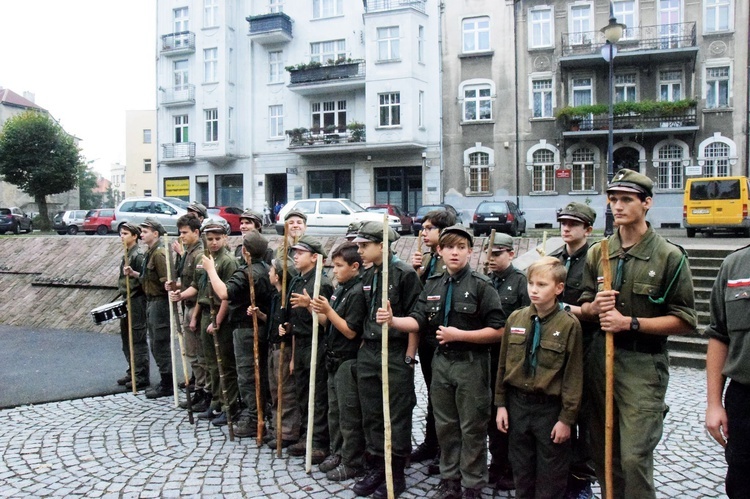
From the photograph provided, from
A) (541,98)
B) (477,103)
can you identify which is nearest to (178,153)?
(477,103)

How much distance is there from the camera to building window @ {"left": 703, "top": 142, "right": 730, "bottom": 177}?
26750 mm

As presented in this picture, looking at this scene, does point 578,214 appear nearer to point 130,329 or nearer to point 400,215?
point 130,329

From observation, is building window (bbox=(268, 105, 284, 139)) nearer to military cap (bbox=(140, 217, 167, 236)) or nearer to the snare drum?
military cap (bbox=(140, 217, 167, 236))

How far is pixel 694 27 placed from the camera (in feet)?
87.2

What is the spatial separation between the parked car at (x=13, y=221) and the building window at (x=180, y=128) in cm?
994

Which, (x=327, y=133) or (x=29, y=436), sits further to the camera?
(x=327, y=133)

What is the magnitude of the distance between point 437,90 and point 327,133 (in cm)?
600

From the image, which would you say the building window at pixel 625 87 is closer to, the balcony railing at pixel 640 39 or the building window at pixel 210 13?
the balcony railing at pixel 640 39

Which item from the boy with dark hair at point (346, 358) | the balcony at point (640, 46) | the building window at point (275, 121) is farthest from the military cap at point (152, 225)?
the building window at point (275, 121)

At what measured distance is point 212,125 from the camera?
34.4 meters

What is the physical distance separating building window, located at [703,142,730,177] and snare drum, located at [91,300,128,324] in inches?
1041

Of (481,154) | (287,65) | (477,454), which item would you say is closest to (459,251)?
(477,454)

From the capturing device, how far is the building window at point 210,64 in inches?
1347

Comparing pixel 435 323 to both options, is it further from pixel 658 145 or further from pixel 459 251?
pixel 658 145
